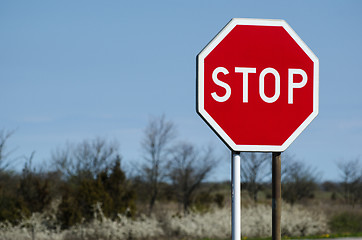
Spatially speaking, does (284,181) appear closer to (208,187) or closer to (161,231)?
(208,187)

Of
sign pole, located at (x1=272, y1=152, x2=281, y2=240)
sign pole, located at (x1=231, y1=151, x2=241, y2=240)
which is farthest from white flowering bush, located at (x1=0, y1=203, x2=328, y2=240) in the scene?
sign pole, located at (x1=231, y1=151, x2=241, y2=240)

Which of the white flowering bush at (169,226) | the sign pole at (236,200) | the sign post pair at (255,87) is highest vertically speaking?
the sign post pair at (255,87)

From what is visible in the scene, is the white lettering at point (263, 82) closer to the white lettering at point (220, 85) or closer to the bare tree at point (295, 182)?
the white lettering at point (220, 85)

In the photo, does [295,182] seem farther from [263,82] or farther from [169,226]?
[263,82]

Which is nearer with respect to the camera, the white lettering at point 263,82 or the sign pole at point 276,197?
the white lettering at point 263,82

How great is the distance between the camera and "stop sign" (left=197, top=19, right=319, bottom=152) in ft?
7.18

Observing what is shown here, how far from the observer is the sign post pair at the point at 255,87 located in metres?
2.19

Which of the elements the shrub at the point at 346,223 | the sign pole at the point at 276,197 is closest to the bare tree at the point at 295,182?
the shrub at the point at 346,223

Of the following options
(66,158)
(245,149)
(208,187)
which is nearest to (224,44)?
(245,149)

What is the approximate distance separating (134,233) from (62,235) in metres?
2.55

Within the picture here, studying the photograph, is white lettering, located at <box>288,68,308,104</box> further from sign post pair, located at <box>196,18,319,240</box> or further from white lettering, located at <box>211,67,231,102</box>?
white lettering, located at <box>211,67,231,102</box>

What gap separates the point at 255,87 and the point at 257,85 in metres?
0.01

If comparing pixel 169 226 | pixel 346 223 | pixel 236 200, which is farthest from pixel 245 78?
pixel 346 223

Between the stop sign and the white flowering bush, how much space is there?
51.1 feet
